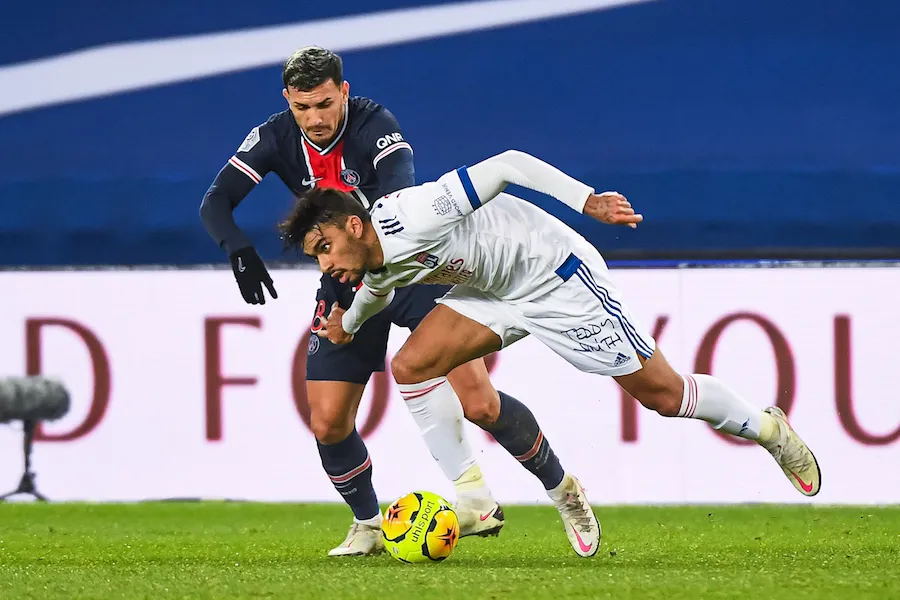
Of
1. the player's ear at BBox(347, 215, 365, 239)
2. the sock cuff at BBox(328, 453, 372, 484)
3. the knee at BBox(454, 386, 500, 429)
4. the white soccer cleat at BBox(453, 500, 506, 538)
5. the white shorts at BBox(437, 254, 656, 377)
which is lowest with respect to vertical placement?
the white soccer cleat at BBox(453, 500, 506, 538)

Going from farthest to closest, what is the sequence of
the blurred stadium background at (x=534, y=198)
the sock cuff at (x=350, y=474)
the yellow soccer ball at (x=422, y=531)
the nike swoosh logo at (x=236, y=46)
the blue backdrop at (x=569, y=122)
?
the nike swoosh logo at (x=236, y=46), the blue backdrop at (x=569, y=122), the blurred stadium background at (x=534, y=198), the sock cuff at (x=350, y=474), the yellow soccer ball at (x=422, y=531)

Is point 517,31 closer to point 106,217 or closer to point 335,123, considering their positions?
point 106,217

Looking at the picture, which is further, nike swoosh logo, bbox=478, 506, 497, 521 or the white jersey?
nike swoosh logo, bbox=478, 506, 497, 521

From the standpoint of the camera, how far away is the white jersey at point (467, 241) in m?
4.17

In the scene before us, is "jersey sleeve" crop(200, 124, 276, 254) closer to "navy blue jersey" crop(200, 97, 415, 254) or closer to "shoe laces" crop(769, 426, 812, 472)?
"navy blue jersey" crop(200, 97, 415, 254)

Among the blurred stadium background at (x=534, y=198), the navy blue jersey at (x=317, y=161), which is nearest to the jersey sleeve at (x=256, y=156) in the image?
the navy blue jersey at (x=317, y=161)

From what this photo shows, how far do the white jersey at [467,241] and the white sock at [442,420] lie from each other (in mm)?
381

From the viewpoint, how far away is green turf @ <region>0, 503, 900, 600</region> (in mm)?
3707

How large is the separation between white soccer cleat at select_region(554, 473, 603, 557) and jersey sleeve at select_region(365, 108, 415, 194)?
1120 millimetres

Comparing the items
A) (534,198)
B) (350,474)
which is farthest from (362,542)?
(534,198)

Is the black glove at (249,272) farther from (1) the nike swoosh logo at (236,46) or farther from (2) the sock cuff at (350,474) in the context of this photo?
(1) the nike swoosh logo at (236,46)

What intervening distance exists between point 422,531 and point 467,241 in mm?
895

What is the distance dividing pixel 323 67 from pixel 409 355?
0.96 meters

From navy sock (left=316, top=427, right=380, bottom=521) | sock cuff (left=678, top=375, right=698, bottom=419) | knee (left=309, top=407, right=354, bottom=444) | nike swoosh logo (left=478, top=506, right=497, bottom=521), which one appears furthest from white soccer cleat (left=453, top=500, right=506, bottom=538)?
sock cuff (left=678, top=375, right=698, bottom=419)
